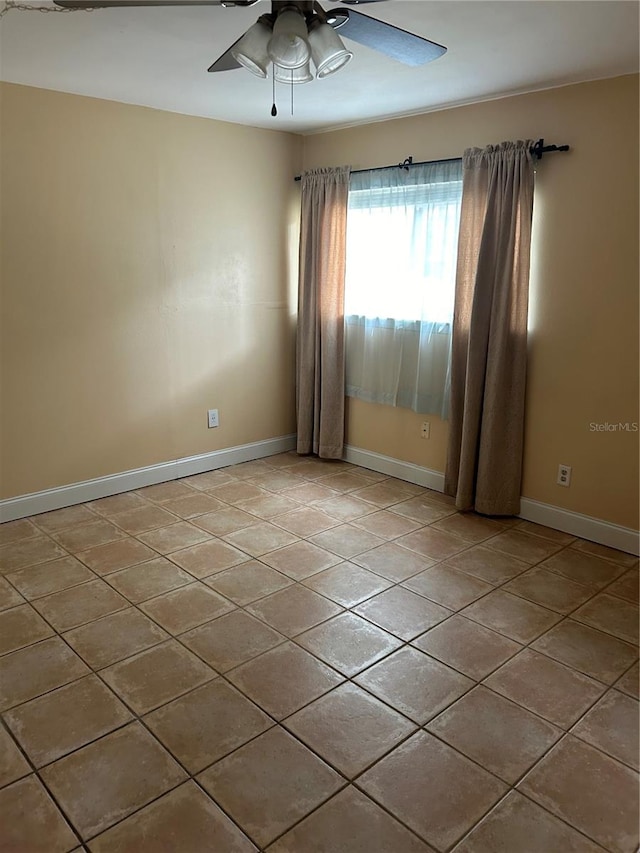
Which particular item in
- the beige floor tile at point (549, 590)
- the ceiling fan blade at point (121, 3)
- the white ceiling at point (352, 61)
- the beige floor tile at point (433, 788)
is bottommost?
the beige floor tile at point (433, 788)

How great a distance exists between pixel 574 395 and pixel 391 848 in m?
2.47

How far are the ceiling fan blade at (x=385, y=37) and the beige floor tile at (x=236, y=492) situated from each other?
8.56ft

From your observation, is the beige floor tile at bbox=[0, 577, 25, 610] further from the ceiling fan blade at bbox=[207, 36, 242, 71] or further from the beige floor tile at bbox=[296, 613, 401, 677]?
the ceiling fan blade at bbox=[207, 36, 242, 71]

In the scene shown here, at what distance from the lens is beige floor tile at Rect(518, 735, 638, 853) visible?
1678 mm

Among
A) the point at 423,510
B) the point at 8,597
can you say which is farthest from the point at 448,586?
the point at 8,597

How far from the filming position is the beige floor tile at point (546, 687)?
83.9 inches

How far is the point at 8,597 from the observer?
2773mm

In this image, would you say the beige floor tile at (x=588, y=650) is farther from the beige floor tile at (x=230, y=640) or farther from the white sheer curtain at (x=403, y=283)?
the white sheer curtain at (x=403, y=283)

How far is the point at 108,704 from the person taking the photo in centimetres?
212

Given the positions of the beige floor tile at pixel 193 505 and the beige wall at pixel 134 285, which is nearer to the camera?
the beige wall at pixel 134 285

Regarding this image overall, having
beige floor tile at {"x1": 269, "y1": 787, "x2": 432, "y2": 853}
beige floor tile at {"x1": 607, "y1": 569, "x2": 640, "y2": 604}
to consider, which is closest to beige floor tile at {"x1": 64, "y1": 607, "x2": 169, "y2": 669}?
beige floor tile at {"x1": 269, "y1": 787, "x2": 432, "y2": 853}

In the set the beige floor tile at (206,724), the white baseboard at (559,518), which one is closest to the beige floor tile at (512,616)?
the white baseboard at (559,518)

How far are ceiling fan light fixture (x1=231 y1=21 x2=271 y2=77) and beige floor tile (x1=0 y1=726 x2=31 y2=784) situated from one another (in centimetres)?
223

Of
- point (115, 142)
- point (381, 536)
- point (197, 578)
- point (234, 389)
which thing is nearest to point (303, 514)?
point (381, 536)
